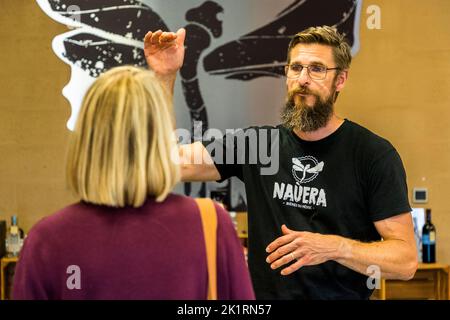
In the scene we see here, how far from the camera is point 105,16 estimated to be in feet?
15.1

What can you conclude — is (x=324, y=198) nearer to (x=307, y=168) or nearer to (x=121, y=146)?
(x=307, y=168)

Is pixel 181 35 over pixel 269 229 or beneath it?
over

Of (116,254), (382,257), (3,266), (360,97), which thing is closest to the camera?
(116,254)

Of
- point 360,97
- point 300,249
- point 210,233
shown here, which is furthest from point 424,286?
point 210,233

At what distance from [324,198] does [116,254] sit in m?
1.03

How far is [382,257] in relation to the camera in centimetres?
208

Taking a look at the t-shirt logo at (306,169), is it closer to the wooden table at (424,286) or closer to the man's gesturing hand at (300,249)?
the man's gesturing hand at (300,249)

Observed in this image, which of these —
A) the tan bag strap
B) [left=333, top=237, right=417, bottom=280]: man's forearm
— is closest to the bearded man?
[left=333, top=237, right=417, bottom=280]: man's forearm

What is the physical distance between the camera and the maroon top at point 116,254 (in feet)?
4.29

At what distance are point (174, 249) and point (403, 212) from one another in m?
1.01

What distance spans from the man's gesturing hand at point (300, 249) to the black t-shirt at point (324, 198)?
0.74ft

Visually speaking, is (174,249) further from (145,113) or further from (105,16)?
(105,16)

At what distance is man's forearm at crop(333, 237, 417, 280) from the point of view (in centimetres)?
203
